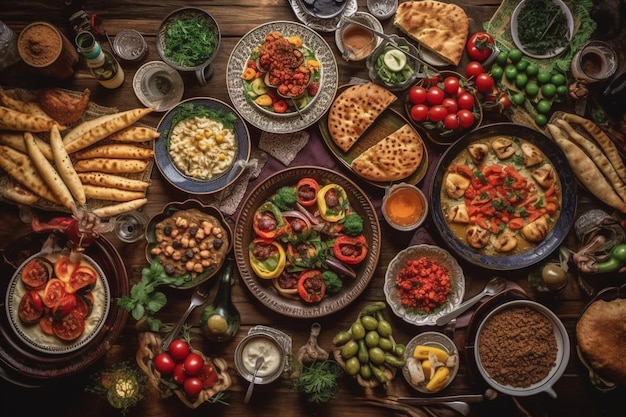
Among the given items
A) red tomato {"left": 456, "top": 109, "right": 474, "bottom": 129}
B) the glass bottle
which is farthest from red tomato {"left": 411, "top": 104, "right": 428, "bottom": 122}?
the glass bottle

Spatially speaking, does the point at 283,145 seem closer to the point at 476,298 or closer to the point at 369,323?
the point at 369,323

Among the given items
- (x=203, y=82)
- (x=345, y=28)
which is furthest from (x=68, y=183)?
(x=345, y=28)

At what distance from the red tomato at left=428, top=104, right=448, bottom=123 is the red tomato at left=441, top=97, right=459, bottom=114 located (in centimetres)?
5

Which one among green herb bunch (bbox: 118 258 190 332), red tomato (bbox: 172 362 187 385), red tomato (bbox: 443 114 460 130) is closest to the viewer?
green herb bunch (bbox: 118 258 190 332)

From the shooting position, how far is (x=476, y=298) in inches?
208

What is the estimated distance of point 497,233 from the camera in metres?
5.50

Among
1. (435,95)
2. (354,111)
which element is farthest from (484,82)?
(354,111)

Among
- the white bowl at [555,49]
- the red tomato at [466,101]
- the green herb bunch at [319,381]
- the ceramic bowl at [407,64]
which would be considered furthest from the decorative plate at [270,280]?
the white bowl at [555,49]

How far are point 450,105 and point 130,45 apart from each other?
310cm

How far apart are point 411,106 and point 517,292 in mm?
1967

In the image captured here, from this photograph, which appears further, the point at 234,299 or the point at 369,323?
the point at 234,299

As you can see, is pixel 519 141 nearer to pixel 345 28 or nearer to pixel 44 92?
pixel 345 28

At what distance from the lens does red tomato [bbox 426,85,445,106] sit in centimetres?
552

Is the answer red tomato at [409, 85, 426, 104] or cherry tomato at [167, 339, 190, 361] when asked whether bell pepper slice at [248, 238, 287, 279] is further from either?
red tomato at [409, 85, 426, 104]
